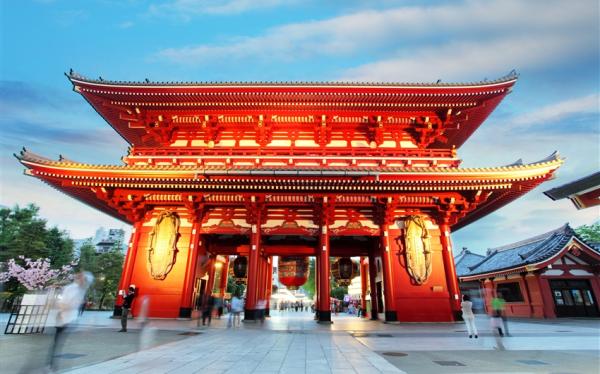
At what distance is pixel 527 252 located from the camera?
2450cm

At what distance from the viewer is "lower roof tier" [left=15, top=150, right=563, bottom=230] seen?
1353cm

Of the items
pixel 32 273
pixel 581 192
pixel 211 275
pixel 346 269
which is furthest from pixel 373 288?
pixel 32 273

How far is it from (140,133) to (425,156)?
17.1 meters

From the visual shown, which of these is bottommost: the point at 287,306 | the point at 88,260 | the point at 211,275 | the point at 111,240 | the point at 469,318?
the point at 287,306

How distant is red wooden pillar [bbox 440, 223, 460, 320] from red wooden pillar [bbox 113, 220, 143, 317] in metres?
15.6

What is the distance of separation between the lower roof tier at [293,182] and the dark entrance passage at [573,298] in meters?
11.5

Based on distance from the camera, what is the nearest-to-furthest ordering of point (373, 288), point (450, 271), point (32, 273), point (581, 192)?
point (581, 192), point (450, 271), point (373, 288), point (32, 273)

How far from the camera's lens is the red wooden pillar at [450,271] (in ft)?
48.1

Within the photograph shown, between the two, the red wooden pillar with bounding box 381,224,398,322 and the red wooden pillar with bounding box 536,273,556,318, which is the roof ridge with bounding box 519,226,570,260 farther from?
the red wooden pillar with bounding box 381,224,398,322

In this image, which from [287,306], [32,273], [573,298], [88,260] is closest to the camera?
[573,298]

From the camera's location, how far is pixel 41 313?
10703 millimetres

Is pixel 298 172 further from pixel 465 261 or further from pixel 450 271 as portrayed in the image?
pixel 465 261

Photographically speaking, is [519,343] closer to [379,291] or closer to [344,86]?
[379,291]

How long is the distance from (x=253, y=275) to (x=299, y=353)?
26.5 ft
